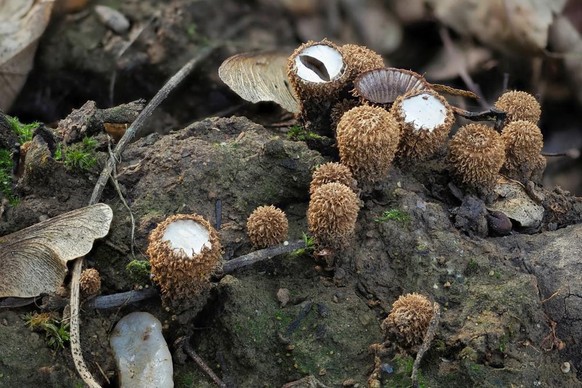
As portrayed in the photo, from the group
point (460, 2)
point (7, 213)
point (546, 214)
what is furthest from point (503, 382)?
point (460, 2)

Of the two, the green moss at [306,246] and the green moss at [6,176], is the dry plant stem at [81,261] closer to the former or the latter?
the green moss at [6,176]

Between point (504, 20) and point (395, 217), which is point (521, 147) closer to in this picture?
point (395, 217)

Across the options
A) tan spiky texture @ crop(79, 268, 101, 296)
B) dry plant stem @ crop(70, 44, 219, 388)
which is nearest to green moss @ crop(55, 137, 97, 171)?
Result: dry plant stem @ crop(70, 44, 219, 388)

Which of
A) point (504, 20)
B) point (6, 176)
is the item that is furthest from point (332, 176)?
point (504, 20)

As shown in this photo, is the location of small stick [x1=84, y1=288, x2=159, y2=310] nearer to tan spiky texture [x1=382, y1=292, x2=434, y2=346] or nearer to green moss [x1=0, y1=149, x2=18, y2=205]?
green moss [x1=0, y1=149, x2=18, y2=205]

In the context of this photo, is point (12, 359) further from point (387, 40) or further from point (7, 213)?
point (387, 40)

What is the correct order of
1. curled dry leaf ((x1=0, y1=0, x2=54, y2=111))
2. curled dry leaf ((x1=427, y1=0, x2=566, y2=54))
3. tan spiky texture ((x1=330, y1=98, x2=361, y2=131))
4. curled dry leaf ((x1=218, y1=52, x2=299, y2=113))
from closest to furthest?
tan spiky texture ((x1=330, y1=98, x2=361, y2=131)) → curled dry leaf ((x1=218, y1=52, x2=299, y2=113)) → curled dry leaf ((x1=427, y1=0, x2=566, y2=54)) → curled dry leaf ((x1=0, y1=0, x2=54, y2=111))
